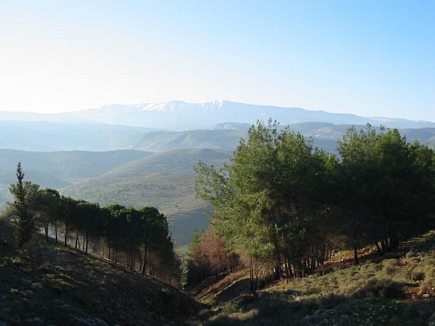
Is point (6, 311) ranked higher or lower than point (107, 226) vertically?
higher

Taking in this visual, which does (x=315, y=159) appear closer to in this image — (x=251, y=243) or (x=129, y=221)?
(x=251, y=243)

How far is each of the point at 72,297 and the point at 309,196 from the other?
678 inches

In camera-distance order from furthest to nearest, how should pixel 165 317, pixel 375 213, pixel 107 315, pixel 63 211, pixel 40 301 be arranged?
pixel 63 211 < pixel 375 213 < pixel 165 317 < pixel 107 315 < pixel 40 301

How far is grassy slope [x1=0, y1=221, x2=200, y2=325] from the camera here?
14.4 m

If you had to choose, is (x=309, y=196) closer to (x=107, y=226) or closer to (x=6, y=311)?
(x=6, y=311)

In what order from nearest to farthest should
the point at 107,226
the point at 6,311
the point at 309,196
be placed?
1. the point at 6,311
2. the point at 309,196
3. the point at 107,226

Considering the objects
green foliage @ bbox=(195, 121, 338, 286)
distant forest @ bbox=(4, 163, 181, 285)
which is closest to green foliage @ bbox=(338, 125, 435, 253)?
green foliage @ bbox=(195, 121, 338, 286)

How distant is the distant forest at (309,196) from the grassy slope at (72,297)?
294 inches

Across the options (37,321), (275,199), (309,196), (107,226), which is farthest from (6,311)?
(107,226)

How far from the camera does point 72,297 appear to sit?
18250 millimetres

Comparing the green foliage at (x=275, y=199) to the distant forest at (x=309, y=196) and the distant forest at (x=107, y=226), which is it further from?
the distant forest at (x=107, y=226)

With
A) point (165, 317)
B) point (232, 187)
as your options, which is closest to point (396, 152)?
point (232, 187)

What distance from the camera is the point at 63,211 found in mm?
42969

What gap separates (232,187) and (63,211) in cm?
2593
